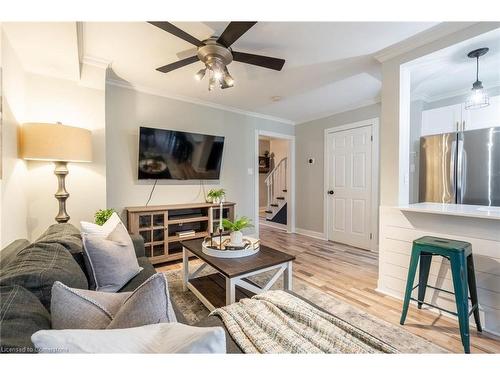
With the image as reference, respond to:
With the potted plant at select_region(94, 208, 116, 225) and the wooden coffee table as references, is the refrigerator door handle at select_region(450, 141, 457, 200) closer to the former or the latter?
the wooden coffee table

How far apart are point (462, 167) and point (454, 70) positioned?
1.13 metres

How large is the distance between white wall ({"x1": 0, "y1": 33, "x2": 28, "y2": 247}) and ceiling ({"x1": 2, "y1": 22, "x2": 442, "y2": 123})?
171mm

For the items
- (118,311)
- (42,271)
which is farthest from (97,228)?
(118,311)

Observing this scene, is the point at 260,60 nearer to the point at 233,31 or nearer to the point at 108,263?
the point at 233,31

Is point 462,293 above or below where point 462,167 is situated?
below

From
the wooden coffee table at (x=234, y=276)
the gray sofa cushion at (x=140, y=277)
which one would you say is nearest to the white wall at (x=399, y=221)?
the wooden coffee table at (x=234, y=276)

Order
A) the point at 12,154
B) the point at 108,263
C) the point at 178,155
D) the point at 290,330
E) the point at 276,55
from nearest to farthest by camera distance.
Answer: the point at 290,330, the point at 108,263, the point at 12,154, the point at 276,55, the point at 178,155

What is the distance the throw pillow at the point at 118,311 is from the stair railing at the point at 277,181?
17.2 ft

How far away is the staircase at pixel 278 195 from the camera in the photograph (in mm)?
5750

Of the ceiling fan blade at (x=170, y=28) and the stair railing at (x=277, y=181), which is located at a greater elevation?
the ceiling fan blade at (x=170, y=28)

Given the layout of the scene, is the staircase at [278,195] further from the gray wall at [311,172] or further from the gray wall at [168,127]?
the gray wall at [168,127]

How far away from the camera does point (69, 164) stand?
2322 millimetres

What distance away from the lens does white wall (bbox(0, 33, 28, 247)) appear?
5.33 feet

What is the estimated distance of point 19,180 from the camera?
1956 millimetres
